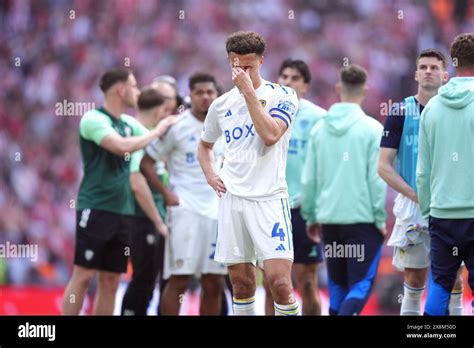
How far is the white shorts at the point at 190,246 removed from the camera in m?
8.41

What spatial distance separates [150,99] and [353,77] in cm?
197

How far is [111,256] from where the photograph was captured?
26.9 ft

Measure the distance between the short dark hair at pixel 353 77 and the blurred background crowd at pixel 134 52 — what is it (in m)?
6.63

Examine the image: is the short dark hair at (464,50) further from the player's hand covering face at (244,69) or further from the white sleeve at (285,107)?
the player's hand covering face at (244,69)

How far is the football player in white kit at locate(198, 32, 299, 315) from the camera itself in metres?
6.32

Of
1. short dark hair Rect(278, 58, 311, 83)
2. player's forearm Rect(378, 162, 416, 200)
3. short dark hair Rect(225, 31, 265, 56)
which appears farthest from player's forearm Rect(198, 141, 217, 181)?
short dark hair Rect(278, 58, 311, 83)

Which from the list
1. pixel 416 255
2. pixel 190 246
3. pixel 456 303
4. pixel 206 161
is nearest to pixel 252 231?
pixel 206 161

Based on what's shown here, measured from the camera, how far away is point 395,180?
23.6 ft

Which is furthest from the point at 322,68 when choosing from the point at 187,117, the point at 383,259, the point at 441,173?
the point at 441,173

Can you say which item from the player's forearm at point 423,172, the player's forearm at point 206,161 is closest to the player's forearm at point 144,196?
the player's forearm at point 206,161

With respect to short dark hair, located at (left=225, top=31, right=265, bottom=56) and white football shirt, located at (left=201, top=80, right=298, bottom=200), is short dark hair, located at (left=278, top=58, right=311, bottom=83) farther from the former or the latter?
short dark hair, located at (left=225, top=31, right=265, bottom=56)

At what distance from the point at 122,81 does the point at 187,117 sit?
0.66 metres

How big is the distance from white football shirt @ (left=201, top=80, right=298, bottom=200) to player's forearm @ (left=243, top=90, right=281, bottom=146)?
0.52ft
